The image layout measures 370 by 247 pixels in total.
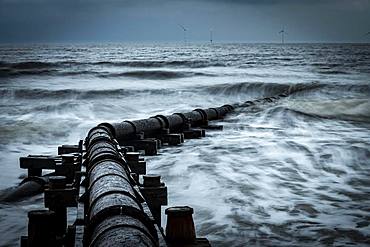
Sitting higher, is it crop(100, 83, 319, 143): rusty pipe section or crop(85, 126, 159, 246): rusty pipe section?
crop(85, 126, 159, 246): rusty pipe section

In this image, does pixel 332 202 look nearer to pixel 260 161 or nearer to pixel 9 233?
pixel 260 161

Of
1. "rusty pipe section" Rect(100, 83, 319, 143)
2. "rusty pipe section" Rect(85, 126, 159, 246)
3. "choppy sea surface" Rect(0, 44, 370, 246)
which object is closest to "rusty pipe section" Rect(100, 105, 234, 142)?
"rusty pipe section" Rect(100, 83, 319, 143)

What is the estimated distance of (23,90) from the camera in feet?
100

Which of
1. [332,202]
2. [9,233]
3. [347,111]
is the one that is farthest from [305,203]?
[347,111]

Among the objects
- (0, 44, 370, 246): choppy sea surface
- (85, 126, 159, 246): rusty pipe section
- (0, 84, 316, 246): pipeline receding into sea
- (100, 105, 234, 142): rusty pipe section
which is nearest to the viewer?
(85, 126, 159, 246): rusty pipe section

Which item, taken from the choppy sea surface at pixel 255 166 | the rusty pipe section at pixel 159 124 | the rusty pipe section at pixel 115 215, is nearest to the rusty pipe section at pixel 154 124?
the rusty pipe section at pixel 159 124

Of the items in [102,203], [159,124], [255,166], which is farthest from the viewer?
[159,124]

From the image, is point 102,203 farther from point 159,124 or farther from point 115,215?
point 159,124

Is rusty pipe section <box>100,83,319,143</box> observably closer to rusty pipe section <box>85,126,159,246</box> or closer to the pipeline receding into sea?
the pipeline receding into sea

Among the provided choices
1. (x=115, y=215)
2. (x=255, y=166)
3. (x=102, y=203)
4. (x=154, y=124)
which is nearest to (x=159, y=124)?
(x=154, y=124)

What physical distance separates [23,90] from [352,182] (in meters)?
25.8

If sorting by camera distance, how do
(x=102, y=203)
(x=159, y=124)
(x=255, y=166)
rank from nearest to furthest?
1. (x=102, y=203)
2. (x=255, y=166)
3. (x=159, y=124)

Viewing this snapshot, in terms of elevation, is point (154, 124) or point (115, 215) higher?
point (115, 215)

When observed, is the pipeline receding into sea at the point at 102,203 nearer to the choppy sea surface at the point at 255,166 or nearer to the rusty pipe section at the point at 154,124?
the rusty pipe section at the point at 154,124
